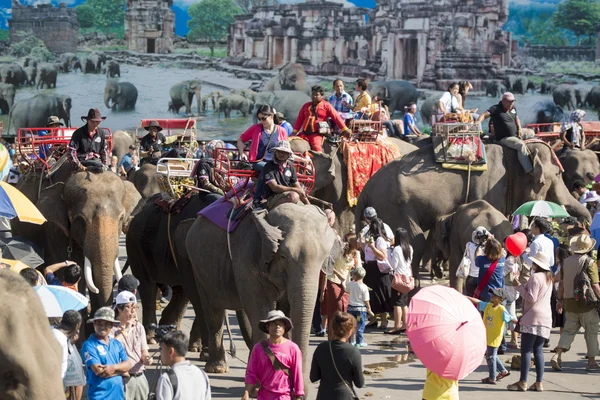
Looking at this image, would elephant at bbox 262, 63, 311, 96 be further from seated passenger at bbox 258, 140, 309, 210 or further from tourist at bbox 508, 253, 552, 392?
seated passenger at bbox 258, 140, 309, 210

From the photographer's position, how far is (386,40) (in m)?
45.2

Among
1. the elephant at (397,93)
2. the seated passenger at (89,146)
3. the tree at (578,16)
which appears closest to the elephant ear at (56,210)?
the seated passenger at (89,146)

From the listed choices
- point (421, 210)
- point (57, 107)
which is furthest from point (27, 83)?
point (421, 210)

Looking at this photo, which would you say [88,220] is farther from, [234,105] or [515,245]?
[234,105]

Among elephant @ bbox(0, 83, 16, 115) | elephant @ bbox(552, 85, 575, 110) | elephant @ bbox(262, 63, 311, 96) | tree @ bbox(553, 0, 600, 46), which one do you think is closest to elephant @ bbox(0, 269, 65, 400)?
elephant @ bbox(262, 63, 311, 96)

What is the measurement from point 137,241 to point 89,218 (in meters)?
1.08

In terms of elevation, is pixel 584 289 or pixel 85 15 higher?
pixel 85 15

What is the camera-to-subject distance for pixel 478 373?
1226 cm

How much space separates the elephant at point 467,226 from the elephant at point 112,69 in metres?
31.2

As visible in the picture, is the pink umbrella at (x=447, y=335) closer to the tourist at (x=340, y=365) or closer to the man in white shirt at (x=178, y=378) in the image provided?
the tourist at (x=340, y=365)

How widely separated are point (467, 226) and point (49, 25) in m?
33.6

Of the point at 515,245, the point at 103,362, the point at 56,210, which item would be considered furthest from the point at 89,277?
the point at 515,245

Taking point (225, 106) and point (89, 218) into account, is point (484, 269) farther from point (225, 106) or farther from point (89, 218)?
point (225, 106)

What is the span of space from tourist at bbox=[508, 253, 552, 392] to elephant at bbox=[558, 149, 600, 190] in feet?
36.4
